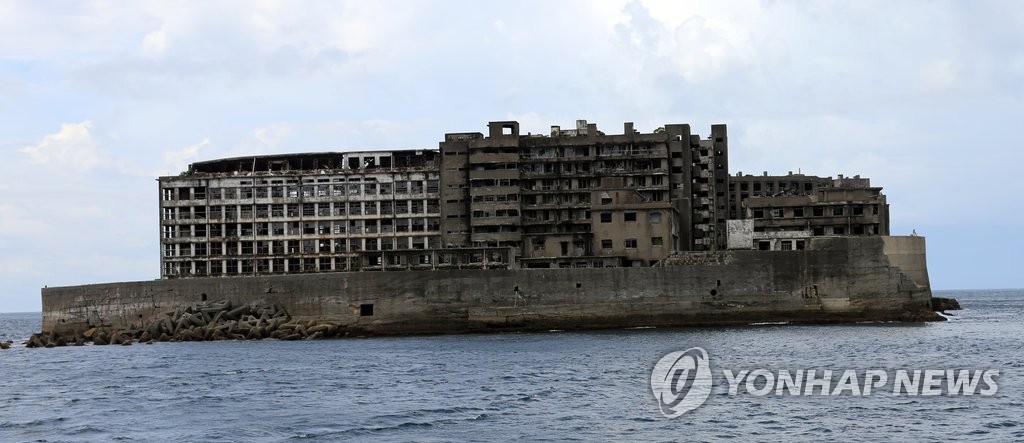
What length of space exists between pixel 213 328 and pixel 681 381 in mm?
41364

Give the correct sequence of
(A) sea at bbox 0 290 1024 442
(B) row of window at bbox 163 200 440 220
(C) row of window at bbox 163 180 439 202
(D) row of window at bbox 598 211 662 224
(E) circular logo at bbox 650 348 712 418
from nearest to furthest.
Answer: (A) sea at bbox 0 290 1024 442, (E) circular logo at bbox 650 348 712 418, (D) row of window at bbox 598 211 662 224, (C) row of window at bbox 163 180 439 202, (B) row of window at bbox 163 200 440 220

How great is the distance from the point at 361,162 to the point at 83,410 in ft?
210

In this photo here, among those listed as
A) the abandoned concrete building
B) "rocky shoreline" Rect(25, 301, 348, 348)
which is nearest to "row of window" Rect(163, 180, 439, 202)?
the abandoned concrete building

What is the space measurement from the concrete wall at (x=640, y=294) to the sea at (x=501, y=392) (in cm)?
475

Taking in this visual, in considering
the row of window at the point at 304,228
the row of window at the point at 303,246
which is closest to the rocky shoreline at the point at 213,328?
the row of window at the point at 304,228

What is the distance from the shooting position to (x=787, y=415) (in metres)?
37.3

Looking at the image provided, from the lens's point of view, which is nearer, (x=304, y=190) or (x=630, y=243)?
(x=630, y=243)

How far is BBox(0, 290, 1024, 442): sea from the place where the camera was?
35.6m

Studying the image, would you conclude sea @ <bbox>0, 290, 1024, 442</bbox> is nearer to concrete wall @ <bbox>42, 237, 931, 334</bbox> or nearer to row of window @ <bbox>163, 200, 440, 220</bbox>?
concrete wall @ <bbox>42, 237, 931, 334</bbox>

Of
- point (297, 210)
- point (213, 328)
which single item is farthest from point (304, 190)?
point (213, 328)

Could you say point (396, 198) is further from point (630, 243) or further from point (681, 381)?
point (681, 381)

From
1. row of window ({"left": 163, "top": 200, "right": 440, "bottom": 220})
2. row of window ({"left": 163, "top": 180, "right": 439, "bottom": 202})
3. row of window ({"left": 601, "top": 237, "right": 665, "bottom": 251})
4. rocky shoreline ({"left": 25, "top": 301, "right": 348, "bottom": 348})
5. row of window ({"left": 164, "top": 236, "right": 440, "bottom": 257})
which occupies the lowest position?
rocky shoreline ({"left": 25, "top": 301, "right": 348, "bottom": 348})

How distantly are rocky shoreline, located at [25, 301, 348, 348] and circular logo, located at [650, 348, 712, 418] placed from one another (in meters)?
29.1

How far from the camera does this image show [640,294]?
77875mm
